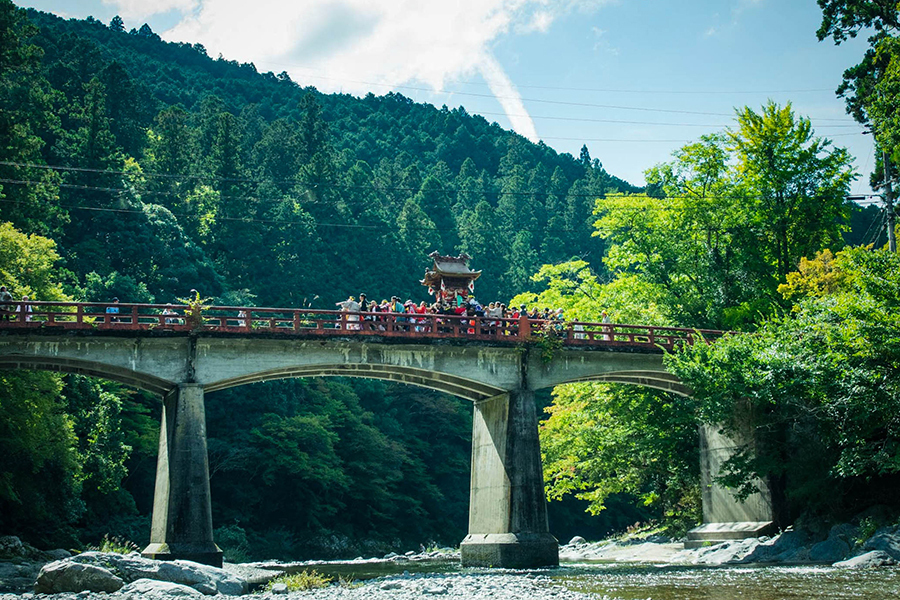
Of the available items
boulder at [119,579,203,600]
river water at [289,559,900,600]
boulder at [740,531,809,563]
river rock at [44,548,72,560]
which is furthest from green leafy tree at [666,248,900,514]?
river rock at [44,548,72,560]

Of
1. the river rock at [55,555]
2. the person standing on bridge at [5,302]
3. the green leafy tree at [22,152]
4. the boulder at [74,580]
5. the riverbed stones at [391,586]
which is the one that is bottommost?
the riverbed stones at [391,586]

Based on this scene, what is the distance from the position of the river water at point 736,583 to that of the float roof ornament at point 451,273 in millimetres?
14684

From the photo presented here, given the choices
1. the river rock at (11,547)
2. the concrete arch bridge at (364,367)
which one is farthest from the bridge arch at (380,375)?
the river rock at (11,547)

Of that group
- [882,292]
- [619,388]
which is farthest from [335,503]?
[882,292]

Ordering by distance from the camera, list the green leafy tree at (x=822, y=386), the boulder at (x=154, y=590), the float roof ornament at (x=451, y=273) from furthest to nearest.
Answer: the float roof ornament at (x=451, y=273) < the green leafy tree at (x=822, y=386) < the boulder at (x=154, y=590)

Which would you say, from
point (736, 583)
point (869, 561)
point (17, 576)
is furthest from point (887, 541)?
point (17, 576)

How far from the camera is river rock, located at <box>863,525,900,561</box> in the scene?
22797 millimetres

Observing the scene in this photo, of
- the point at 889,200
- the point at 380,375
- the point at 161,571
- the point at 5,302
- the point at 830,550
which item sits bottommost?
the point at 830,550

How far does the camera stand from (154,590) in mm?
17797

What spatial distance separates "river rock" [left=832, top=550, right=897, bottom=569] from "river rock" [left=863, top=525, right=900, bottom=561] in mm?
308

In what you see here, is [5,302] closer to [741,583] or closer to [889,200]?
[741,583]

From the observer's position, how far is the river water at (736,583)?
1678 centimetres

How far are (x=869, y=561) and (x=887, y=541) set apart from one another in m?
1.65

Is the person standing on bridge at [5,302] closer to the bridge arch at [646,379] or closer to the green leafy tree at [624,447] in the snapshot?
the bridge arch at [646,379]
